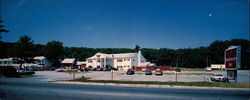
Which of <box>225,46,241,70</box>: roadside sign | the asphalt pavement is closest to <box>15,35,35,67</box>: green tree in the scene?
the asphalt pavement

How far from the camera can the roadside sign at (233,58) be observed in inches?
834

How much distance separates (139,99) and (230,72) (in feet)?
64.5

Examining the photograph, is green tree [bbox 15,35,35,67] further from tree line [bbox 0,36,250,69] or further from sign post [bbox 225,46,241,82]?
sign post [bbox 225,46,241,82]

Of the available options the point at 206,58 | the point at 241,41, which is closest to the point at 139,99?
the point at 206,58

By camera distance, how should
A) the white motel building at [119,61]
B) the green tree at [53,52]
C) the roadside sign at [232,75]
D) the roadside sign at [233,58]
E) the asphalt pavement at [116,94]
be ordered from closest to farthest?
the asphalt pavement at [116,94] → the roadside sign at [233,58] → the roadside sign at [232,75] → the white motel building at [119,61] → the green tree at [53,52]

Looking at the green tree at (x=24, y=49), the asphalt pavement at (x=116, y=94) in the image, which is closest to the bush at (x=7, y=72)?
the asphalt pavement at (x=116, y=94)

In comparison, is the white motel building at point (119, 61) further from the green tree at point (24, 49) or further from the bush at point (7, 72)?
the bush at point (7, 72)

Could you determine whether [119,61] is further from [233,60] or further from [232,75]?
[233,60]

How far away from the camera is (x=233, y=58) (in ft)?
73.2

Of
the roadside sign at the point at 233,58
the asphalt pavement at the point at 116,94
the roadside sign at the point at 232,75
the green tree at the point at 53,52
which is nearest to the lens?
the asphalt pavement at the point at 116,94

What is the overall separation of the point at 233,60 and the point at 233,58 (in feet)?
0.98

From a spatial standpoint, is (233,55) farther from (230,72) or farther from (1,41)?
(1,41)

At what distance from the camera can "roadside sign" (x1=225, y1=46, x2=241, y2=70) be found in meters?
21.2

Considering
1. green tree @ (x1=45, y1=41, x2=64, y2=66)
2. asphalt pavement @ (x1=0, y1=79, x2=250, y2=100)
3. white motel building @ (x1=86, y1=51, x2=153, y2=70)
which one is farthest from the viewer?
green tree @ (x1=45, y1=41, x2=64, y2=66)
